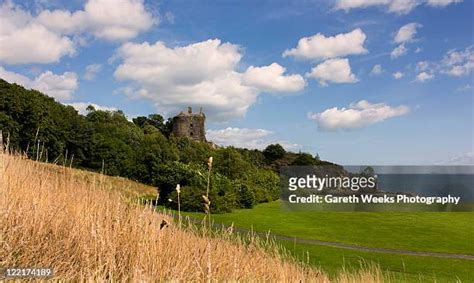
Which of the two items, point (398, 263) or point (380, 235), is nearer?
point (398, 263)

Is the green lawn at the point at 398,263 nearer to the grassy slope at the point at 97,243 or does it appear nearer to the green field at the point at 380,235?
the green field at the point at 380,235

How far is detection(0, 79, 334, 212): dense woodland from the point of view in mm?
37222

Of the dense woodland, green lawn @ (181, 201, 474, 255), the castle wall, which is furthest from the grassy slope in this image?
the castle wall

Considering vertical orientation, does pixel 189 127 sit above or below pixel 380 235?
above

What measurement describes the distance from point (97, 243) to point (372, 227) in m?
32.0

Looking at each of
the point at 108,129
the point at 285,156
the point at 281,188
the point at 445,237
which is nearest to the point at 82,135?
the point at 108,129

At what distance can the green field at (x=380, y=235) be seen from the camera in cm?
1977

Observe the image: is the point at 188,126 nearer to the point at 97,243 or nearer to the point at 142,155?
the point at 142,155

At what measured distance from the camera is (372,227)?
34.3 metres

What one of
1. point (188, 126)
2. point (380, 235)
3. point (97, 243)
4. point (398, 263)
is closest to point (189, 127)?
point (188, 126)

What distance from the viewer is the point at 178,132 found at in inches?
3514

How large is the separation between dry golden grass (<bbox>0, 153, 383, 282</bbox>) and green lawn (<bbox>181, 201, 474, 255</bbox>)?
2303cm

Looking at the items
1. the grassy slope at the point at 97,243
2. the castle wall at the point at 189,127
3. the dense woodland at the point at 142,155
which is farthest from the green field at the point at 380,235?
the castle wall at the point at 189,127

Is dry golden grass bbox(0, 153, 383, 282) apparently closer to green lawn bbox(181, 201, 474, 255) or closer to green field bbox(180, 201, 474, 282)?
green field bbox(180, 201, 474, 282)
